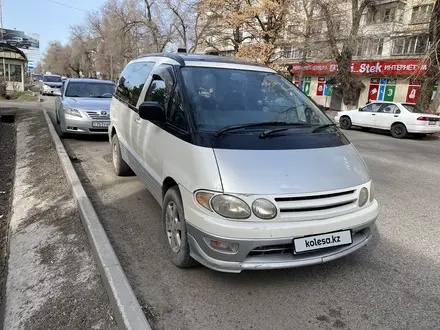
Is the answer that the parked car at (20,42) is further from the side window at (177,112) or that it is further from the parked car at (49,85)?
the side window at (177,112)

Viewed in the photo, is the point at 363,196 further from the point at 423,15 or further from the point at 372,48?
the point at 372,48

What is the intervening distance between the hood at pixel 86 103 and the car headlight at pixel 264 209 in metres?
7.13

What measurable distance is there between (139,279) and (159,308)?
1.52 ft

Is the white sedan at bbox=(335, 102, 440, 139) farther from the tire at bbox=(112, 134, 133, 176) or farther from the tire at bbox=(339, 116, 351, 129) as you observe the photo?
the tire at bbox=(112, 134, 133, 176)

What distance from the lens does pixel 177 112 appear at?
11.0 feet

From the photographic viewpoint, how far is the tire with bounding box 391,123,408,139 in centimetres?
1383

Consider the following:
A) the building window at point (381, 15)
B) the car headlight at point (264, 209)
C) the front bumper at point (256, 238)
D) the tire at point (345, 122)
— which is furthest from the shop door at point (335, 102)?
the car headlight at point (264, 209)

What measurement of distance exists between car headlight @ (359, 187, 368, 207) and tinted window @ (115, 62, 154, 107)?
2949 millimetres

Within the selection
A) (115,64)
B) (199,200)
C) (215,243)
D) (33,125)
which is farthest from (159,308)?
(115,64)

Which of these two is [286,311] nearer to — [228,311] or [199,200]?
[228,311]

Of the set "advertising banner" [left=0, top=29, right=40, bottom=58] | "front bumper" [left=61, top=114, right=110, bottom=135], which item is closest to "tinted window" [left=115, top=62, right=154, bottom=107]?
"front bumper" [left=61, top=114, right=110, bottom=135]

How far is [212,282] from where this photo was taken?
3.02m

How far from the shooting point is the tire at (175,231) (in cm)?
302

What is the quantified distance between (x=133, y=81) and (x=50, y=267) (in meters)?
2.86
